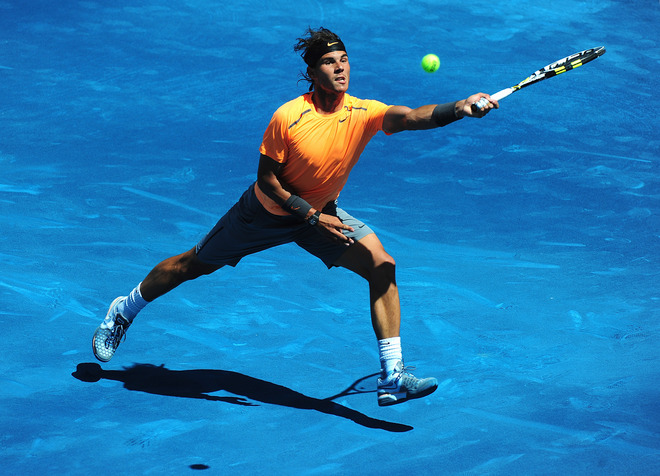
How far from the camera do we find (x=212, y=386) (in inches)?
206

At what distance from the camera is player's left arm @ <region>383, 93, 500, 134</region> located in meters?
4.41

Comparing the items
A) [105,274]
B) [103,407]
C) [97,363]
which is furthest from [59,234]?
[103,407]

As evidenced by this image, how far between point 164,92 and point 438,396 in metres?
6.78

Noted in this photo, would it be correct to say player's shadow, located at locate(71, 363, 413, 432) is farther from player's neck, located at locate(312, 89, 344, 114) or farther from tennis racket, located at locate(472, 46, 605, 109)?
tennis racket, located at locate(472, 46, 605, 109)

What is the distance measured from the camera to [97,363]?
547 cm

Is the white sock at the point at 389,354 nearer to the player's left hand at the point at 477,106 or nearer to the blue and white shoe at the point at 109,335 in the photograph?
the player's left hand at the point at 477,106

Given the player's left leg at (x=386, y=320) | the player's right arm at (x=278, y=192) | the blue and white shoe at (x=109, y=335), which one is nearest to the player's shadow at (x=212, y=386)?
the blue and white shoe at (x=109, y=335)

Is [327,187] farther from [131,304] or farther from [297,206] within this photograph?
[131,304]

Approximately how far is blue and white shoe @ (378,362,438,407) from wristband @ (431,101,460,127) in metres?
1.43

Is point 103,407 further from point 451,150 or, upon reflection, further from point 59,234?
point 451,150

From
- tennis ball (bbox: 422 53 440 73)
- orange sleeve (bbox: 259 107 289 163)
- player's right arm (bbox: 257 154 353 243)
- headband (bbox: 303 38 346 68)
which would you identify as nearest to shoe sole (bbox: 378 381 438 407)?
player's right arm (bbox: 257 154 353 243)

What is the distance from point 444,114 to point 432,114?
3.2 inches

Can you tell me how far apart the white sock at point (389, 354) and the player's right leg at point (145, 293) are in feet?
4.12

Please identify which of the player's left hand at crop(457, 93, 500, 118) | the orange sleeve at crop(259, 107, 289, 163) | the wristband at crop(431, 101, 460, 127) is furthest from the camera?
the orange sleeve at crop(259, 107, 289, 163)
